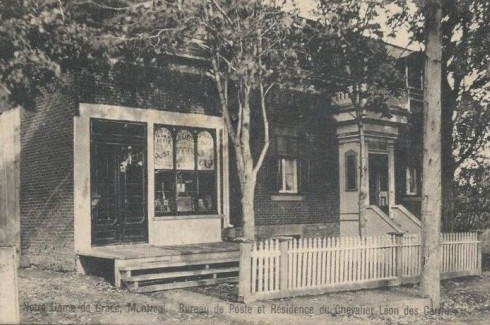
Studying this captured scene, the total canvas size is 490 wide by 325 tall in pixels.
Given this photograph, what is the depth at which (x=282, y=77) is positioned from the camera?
37.5 ft

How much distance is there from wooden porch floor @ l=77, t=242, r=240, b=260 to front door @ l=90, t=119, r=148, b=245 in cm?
33

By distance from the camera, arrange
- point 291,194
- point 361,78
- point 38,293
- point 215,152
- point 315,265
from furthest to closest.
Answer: point 291,194
point 215,152
point 361,78
point 315,265
point 38,293

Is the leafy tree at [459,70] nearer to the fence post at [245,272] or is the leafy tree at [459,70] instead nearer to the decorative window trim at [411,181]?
the decorative window trim at [411,181]

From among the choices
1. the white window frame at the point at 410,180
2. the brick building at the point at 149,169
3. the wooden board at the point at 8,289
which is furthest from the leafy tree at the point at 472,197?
the wooden board at the point at 8,289

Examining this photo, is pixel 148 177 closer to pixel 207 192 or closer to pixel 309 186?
pixel 207 192

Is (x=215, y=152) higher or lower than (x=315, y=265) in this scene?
higher

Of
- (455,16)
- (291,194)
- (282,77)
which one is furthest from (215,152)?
(455,16)

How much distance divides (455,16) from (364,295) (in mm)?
9201

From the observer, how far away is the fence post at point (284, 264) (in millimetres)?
10242

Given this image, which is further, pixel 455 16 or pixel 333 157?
pixel 333 157

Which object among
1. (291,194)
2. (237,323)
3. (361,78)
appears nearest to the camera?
(237,323)

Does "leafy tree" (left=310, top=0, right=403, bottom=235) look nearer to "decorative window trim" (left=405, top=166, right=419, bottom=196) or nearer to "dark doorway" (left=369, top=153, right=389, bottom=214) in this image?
"dark doorway" (left=369, top=153, right=389, bottom=214)

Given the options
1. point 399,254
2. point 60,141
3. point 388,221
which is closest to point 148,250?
point 60,141

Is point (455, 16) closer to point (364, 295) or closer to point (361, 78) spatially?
point (361, 78)
